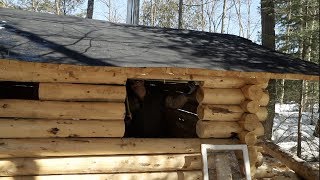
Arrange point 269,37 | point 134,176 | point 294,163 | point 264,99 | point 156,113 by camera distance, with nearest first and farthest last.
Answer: point 134,176
point 264,99
point 294,163
point 156,113
point 269,37

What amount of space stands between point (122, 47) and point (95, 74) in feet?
1.98

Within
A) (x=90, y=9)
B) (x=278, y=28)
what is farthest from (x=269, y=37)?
(x=90, y=9)

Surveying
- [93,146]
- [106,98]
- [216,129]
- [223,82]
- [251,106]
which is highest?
[223,82]

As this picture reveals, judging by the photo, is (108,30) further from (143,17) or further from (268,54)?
(143,17)

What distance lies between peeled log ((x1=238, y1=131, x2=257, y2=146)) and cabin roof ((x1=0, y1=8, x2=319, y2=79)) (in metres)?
1.22

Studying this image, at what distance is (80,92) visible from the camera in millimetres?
5156

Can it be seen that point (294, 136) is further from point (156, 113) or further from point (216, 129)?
point (216, 129)

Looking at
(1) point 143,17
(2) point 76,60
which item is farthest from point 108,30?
(1) point 143,17

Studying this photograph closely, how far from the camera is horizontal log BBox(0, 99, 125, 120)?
495cm

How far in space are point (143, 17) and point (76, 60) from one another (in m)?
33.5

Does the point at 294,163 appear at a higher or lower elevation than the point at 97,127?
lower

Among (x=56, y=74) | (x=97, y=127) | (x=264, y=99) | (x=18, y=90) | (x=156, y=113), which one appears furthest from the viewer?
(x=156, y=113)

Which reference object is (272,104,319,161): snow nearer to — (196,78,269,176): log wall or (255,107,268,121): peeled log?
(255,107,268,121): peeled log

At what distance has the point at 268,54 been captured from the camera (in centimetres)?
648
